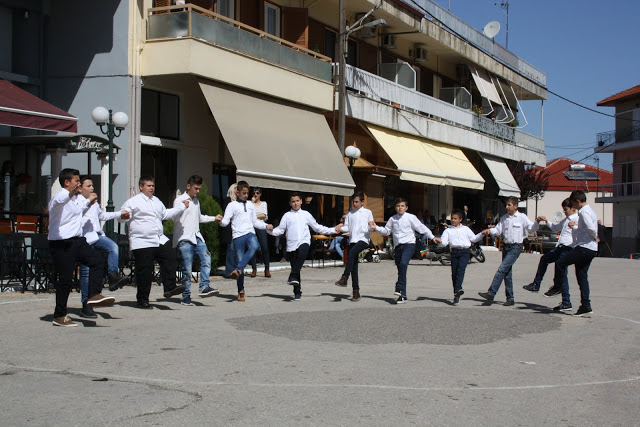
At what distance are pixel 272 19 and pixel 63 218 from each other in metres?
15.9

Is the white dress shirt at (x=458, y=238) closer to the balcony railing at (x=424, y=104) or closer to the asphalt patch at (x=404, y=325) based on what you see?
Result: the asphalt patch at (x=404, y=325)

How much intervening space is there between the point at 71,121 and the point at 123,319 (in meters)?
6.30

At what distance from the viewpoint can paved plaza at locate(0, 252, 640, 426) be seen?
6027 millimetres

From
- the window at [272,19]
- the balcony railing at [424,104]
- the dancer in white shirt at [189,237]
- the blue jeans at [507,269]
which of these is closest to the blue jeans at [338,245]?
the balcony railing at [424,104]

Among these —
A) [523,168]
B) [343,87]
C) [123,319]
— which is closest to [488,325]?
[123,319]

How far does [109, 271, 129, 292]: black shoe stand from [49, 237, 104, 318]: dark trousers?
59.9 inches

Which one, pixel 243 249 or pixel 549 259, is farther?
pixel 549 259

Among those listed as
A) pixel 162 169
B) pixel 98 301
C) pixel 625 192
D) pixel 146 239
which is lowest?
pixel 98 301

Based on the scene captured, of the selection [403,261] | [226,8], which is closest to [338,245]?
[226,8]

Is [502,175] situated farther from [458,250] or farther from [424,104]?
[458,250]

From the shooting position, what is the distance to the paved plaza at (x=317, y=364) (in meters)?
6.03

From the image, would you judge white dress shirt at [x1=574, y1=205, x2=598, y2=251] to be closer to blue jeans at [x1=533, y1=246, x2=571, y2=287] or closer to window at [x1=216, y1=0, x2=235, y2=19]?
blue jeans at [x1=533, y1=246, x2=571, y2=287]

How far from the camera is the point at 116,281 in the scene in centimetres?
1229

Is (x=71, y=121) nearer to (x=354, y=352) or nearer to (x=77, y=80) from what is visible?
(x=77, y=80)
